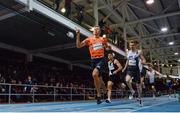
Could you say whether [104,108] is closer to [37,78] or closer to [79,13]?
[79,13]

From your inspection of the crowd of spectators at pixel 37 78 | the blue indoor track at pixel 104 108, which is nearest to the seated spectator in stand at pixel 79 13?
the crowd of spectators at pixel 37 78

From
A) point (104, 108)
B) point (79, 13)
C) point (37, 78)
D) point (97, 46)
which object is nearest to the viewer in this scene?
point (104, 108)

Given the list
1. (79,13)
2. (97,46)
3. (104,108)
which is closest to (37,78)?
(79,13)

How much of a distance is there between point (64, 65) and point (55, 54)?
243cm

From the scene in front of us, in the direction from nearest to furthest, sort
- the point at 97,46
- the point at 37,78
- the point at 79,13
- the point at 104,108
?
the point at 104,108 < the point at 97,46 < the point at 79,13 < the point at 37,78

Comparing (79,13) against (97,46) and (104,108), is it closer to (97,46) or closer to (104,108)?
(97,46)

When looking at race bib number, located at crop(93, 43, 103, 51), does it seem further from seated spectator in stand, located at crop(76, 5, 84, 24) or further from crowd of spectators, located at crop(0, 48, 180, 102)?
seated spectator in stand, located at crop(76, 5, 84, 24)

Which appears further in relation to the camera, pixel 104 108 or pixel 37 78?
pixel 37 78

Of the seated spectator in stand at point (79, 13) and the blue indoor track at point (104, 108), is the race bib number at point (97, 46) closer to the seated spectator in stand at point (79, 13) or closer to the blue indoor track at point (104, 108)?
the blue indoor track at point (104, 108)

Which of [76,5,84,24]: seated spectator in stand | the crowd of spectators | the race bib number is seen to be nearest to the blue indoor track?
the race bib number

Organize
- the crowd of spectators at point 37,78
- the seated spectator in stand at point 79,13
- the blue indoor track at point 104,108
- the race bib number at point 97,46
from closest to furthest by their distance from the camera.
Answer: the blue indoor track at point 104,108 < the race bib number at point 97,46 < the seated spectator in stand at point 79,13 < the crowd of spectators at point 37,78

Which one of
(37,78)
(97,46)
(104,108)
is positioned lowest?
(104,108)

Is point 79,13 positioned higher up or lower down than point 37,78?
higher up

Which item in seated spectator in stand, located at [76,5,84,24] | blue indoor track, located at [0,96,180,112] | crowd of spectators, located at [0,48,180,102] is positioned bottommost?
blue indoor track, located at [0,96,180,112]
